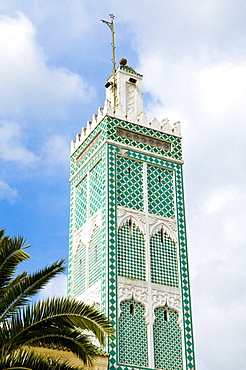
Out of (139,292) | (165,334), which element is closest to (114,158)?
(139,292)

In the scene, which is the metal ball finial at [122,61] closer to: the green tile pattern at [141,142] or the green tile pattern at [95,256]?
the green tile pattern at [141,142]

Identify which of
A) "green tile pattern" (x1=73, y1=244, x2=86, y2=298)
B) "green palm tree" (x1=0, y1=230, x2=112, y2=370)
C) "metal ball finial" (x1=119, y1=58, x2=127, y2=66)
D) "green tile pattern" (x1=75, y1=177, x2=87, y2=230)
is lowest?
"green palm tree" (x1=0, y1=230, x2=112, y2=370)

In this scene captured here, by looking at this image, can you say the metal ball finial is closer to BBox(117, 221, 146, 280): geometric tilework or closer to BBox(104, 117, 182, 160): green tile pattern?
BBox(104, 117, 182, 160): green tile pattern

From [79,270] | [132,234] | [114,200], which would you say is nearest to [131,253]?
[132,234]

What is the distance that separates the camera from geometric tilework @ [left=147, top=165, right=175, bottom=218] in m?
17.9

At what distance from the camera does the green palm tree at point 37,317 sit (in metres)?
9.08

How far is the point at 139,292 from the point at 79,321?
687cm

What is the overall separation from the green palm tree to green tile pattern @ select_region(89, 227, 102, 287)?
259 inches

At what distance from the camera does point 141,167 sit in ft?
59.7

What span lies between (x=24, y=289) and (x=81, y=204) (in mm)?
9237

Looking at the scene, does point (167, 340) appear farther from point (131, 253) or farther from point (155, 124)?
point (155, 124)

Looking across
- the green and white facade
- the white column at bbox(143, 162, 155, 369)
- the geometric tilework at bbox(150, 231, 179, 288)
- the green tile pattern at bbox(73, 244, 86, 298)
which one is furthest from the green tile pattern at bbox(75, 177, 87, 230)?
the geometric tilework at bbox(150, 231, 179, 288)

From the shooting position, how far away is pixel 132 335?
612 inches

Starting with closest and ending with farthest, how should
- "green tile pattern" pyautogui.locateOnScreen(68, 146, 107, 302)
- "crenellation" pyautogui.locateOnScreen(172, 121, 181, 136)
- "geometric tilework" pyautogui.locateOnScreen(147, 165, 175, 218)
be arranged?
"green tile pattern" pyautogui.locateOnScreen(68, 146, 107, 302) → "geometric tilework" pyautogui.locateOnScreen(147, 165, 175, 218) → "crenellation" pyautogui.locateOnScreen(172, 121, 181, 136)
